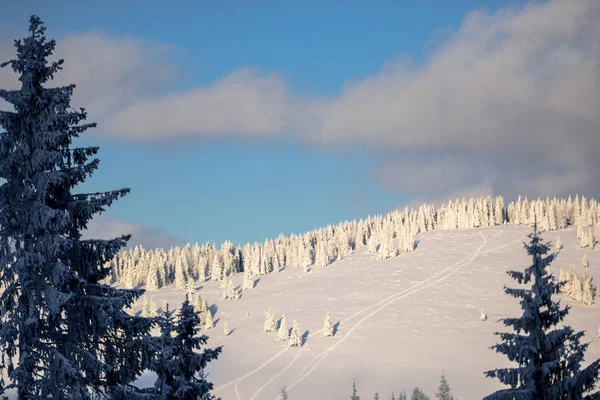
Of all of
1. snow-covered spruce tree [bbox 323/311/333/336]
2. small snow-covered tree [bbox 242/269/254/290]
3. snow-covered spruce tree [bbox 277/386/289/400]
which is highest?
small snow-covered tree [bbox 242/269/254/290]

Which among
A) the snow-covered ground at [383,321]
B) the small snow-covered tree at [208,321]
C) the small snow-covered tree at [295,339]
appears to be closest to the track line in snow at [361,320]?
the snow-covered ground at [383,321]

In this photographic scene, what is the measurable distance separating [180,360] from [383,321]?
107839 mm

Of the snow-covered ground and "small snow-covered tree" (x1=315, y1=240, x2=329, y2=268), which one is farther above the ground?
"small snow-covered tree" (x1=315, y1=240, x2=329, y2=268)

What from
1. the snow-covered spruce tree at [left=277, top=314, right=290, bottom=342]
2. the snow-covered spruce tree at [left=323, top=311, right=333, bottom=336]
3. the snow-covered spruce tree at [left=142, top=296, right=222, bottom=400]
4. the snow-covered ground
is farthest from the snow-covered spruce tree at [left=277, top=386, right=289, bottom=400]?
the snow-covered spruce tree at [left=142, top=296, right=222, bottom=400]

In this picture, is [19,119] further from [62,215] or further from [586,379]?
[586,379]

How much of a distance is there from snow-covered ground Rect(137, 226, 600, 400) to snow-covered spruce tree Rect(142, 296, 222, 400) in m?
68.8

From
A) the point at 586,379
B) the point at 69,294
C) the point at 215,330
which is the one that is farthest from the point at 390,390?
Result: the point at 69,294

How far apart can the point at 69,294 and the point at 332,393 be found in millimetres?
74118

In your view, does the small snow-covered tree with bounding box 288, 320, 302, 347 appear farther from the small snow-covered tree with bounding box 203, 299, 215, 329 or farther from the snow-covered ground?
the small snow-covered tree with bounding box 203, 299, 215, 329

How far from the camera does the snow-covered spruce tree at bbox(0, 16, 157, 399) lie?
39.6 ft

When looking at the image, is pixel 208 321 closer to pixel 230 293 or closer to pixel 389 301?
pixel 230 293

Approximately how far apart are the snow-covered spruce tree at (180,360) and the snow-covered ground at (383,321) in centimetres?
6878

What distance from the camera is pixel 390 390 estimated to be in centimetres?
8400

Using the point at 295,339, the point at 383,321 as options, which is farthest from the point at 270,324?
the point at 383,321
